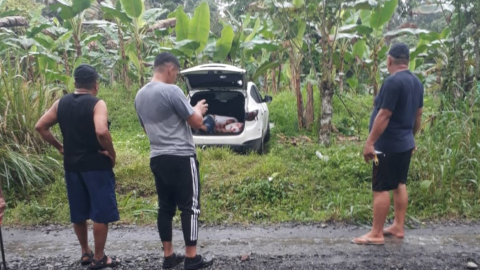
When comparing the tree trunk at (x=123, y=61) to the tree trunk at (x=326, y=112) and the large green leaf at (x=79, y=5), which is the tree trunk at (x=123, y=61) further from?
the tree trunk at (x=326, y=112)

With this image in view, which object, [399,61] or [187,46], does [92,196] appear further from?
[187,46]

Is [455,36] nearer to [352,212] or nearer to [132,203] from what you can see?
[352,212]

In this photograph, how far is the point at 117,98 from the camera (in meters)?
12.7

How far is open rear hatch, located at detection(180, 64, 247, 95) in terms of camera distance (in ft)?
27.1

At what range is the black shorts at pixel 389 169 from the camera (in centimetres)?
506

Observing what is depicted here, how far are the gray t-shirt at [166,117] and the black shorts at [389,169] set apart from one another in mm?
1993

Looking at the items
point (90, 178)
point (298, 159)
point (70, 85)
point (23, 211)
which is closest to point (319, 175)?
point (298, 159)

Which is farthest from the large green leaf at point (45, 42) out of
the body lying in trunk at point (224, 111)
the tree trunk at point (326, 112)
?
the tree trunk at point (326, 112)

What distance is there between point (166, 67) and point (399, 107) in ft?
7.70

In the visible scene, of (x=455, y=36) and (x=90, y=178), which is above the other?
(x=455, y=36)

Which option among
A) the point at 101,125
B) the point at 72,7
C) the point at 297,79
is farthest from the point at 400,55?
the point at 72,7

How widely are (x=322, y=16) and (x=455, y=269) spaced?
17.1ft

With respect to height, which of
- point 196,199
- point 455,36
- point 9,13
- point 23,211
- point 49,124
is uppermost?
point 9,13

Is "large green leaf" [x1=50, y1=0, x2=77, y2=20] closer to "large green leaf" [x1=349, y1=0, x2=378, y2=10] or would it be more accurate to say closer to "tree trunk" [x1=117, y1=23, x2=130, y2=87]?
"tree trunk" [x1=117, y1=23, x2=130, y2=87]
